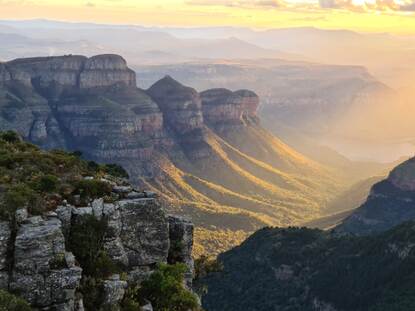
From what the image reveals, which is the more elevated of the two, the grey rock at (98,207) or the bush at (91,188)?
the bush at (91,188)

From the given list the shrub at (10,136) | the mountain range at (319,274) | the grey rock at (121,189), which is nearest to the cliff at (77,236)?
the grey rock at (121,189)

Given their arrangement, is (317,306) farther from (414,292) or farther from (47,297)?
(47,297)

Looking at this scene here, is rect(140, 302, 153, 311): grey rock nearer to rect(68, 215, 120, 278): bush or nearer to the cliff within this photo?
the cliff

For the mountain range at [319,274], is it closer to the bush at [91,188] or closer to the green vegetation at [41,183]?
the green vegetation at [41,183]

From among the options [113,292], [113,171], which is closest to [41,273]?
[113,292]

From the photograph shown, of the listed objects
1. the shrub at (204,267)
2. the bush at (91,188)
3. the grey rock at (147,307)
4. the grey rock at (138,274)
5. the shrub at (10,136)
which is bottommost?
the shrub at (204,267)

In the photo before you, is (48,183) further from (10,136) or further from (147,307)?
(10,136)

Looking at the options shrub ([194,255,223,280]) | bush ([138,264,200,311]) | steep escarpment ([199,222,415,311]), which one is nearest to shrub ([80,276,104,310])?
bush ([138,264,200,311])

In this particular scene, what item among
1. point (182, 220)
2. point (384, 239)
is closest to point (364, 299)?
point (384, 239)
